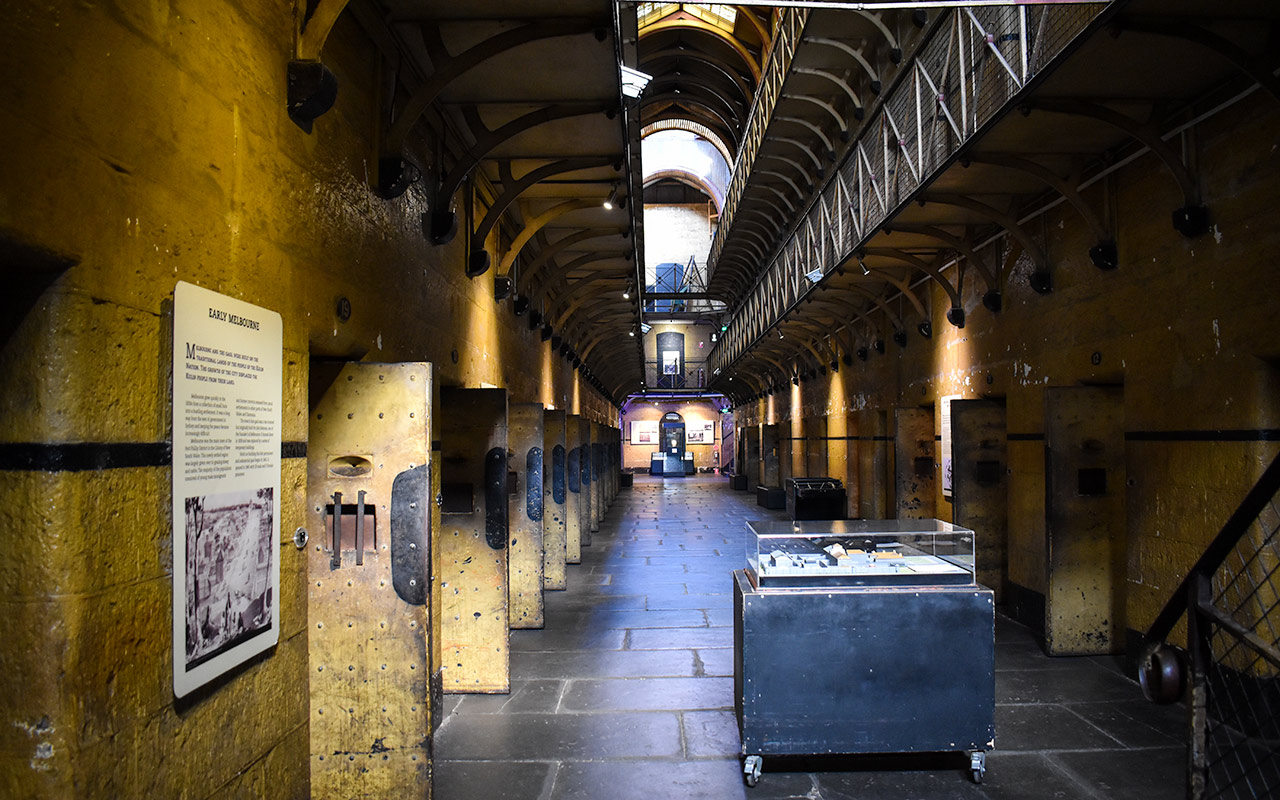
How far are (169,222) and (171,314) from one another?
0.88ft

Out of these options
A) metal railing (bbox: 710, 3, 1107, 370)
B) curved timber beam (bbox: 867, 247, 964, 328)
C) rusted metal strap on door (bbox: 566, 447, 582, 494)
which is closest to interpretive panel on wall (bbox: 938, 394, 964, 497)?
curved timber beam (bbox: 867, 247, 964, 328)

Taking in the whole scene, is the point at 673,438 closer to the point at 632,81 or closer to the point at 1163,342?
the point at 1163,342

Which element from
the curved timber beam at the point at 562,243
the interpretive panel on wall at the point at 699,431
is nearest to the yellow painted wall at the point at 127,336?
the curved timber beam at the point at 562,243

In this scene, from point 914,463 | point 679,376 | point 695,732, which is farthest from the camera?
point 679,376

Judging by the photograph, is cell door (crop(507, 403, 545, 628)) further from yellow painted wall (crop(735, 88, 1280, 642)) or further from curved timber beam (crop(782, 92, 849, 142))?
curved timber beam (crop(782, 92, 849, 142))

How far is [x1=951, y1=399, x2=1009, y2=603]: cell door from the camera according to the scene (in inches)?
307

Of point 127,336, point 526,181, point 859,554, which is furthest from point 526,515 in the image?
point 127,336

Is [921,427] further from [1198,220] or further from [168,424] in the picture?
[168,424]

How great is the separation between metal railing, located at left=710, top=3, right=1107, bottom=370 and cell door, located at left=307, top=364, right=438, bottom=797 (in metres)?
3.95

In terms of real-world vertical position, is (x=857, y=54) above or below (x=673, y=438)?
above

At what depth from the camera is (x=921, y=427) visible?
394 inches

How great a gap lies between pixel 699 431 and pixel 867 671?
34309 millimetres

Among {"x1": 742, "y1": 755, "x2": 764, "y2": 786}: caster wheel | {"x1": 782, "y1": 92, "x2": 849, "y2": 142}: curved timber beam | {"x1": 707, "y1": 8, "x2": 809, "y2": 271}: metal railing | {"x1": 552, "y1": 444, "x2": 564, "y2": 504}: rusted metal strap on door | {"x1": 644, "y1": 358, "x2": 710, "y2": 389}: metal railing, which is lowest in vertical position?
{"x1": 742, "y1": 755, "x2": 764, "y2": 786}: caster wheel

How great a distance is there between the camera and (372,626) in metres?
3.48
